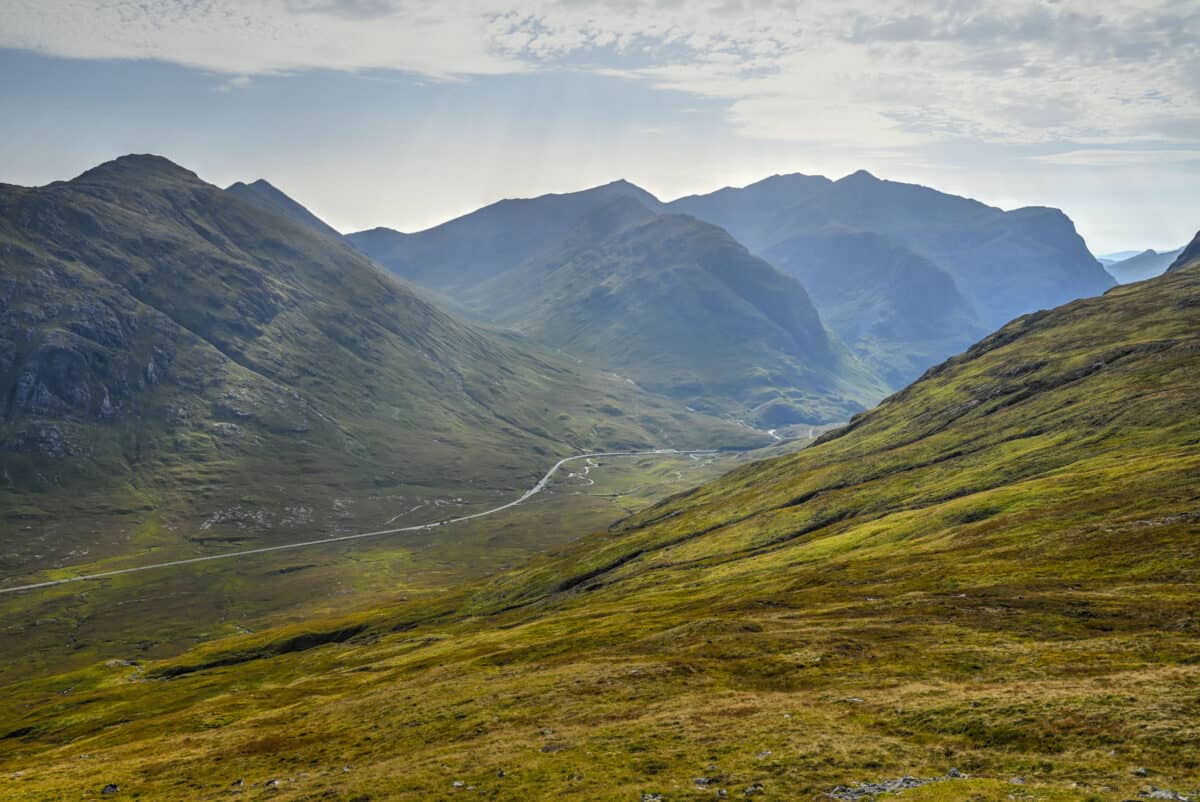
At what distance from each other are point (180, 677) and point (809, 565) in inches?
5370

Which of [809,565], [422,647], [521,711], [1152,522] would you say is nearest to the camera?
[521,711]

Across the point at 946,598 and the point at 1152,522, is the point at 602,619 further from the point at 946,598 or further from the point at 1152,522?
the point at 1152,522

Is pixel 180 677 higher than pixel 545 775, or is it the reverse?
pixel 545 775

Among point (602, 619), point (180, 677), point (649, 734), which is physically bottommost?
point (180, 677)

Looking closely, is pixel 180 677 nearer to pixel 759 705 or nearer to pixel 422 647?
pixel 422 647

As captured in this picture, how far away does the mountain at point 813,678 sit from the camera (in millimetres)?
46062

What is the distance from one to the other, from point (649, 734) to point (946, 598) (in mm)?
38751

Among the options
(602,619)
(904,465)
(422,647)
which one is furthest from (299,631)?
(904,465)

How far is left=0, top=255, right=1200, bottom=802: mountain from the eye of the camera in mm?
46062

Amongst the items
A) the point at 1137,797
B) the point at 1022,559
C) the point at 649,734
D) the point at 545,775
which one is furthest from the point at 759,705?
the point at 1022,559

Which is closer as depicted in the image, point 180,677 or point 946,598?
point 946,598

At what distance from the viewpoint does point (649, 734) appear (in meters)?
55.2

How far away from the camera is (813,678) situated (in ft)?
207

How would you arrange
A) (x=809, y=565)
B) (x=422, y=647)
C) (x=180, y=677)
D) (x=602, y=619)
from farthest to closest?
(x=180, y=677) < (x=422, y=647) < (x=809, y=565) < (x=602, y=619)
